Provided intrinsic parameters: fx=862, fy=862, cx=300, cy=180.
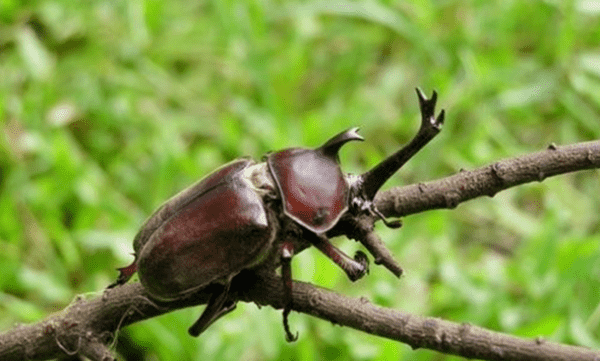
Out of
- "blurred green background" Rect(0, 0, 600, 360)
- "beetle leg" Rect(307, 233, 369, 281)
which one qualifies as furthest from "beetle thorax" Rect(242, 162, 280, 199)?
"blurred green background" Rect(0, 0, 600, 360)

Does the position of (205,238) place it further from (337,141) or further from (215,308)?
(337,141)

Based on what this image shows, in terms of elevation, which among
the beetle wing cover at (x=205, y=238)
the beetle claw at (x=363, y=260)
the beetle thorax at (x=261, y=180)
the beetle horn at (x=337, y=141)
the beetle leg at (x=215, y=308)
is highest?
the beetle horn at (x=337, y=141)

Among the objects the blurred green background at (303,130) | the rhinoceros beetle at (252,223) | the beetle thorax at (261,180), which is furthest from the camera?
the blurred green background at (303,130)

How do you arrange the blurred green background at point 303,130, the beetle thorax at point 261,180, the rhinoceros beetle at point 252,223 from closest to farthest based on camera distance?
1. the rhinoceros beetle at point 252,223
2. the beetle thorax at point 261,180
3. the blurred green background at point 303,130

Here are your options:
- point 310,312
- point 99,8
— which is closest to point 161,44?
point 99,8

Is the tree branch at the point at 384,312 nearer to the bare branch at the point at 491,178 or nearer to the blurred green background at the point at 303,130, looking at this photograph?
the bare branch at the point at 491,178

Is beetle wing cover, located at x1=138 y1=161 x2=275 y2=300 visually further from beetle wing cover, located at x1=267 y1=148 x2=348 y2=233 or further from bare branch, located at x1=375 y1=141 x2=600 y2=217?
bare branch, located at x1=375 y1=141 x2=600 y2=217

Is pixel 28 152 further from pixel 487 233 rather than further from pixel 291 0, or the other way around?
pixel 487 233

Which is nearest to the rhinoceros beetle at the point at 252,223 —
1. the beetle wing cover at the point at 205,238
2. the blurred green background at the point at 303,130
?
the beetle wing cover at the point at 205,238
